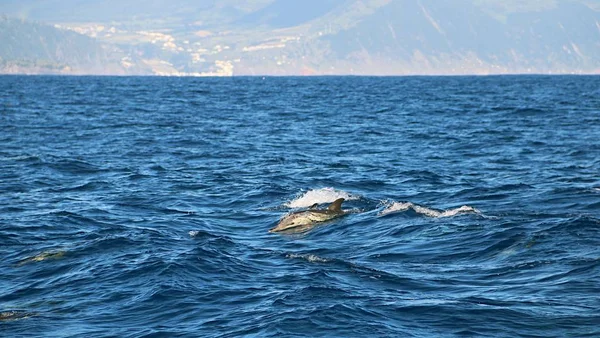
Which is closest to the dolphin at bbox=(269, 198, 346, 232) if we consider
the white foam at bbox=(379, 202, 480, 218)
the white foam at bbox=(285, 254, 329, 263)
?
the white foam at bbox=(379, 202, 480, 218)

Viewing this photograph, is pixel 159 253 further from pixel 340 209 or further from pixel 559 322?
pixel 559 322

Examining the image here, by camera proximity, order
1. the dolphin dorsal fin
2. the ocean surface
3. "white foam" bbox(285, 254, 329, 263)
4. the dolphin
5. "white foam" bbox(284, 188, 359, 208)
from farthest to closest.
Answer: "white foam" bbox(284, 188, 359, 208) → the dolphin dorsal fin → the dolphin → "white foam" bbox(285, 254, 329, 263) → the ocean surface

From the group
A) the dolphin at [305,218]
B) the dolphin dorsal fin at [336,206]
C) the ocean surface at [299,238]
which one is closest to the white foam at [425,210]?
the ocean surface at [299,238]

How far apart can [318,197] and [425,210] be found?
14.4 feet

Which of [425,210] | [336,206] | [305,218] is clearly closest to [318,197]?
[336,206]

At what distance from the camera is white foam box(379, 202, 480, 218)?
26.6 metres

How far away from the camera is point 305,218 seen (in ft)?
83.0

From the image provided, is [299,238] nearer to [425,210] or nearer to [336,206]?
[336,206]

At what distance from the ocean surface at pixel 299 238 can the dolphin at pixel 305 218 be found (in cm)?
40

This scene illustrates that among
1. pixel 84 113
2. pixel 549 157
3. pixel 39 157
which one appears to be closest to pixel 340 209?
pixel 549 157

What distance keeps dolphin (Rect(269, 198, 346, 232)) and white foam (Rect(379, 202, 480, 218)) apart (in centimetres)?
187

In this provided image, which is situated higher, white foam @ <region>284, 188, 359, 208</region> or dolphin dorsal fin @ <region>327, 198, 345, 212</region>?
dolphin dorsal fin @ <region>327, 198, 345, 212</region>

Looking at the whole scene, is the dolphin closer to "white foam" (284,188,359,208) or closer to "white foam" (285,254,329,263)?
"white foam" (284,188,359,208)

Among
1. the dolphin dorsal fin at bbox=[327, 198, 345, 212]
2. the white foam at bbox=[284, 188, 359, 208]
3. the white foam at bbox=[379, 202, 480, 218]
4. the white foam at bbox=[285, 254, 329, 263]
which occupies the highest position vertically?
the dolphin dorsal fin at bbox=[327, 198, 345, 212]
